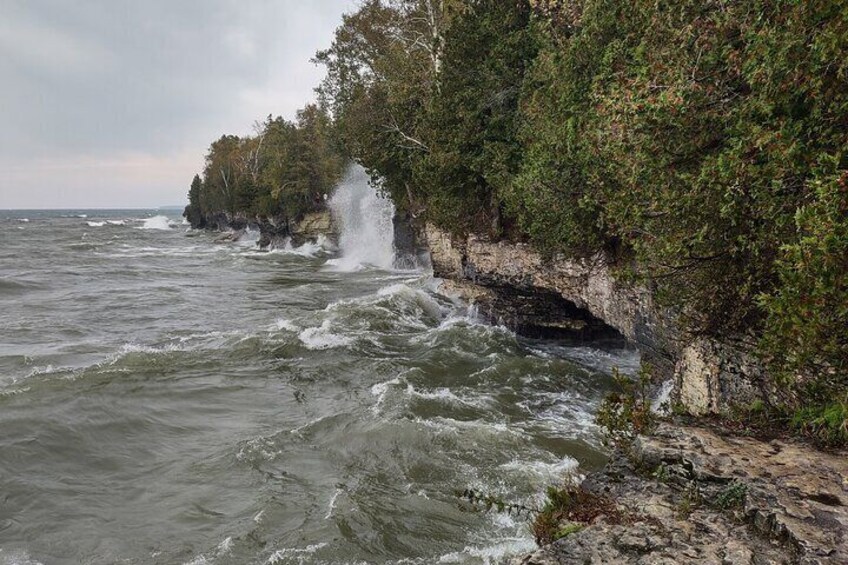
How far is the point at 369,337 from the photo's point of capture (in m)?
19.1

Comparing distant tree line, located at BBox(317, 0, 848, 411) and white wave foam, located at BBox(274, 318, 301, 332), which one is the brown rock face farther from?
distant tree line, located at BBox(317, 0, 848, 411)

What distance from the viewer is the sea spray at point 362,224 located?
143 feet

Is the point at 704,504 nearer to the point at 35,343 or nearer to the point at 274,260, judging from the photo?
the point at 35,343

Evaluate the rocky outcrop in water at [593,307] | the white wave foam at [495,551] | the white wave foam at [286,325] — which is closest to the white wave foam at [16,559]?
the white wave foam at [495,551]

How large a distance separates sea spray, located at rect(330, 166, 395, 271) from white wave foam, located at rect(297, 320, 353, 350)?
21633 millimetres

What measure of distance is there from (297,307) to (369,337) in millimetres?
7478

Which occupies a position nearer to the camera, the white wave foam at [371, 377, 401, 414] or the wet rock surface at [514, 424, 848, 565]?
the wet rock surface at [514, 424, 848, 565]

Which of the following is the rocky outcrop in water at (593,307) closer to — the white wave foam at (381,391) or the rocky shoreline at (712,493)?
the rocky shoreline at (712,493)

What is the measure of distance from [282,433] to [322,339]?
24.5 ft

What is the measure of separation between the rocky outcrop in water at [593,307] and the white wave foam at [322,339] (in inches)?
211

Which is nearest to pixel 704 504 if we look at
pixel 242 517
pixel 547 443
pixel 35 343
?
pixel 547 443

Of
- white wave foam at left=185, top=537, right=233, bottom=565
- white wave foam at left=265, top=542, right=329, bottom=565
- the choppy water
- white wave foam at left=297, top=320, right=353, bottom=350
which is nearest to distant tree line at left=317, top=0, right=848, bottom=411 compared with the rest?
the choppy water

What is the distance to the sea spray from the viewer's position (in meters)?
43.6

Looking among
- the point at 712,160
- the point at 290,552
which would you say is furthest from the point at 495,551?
the point at 712,160
